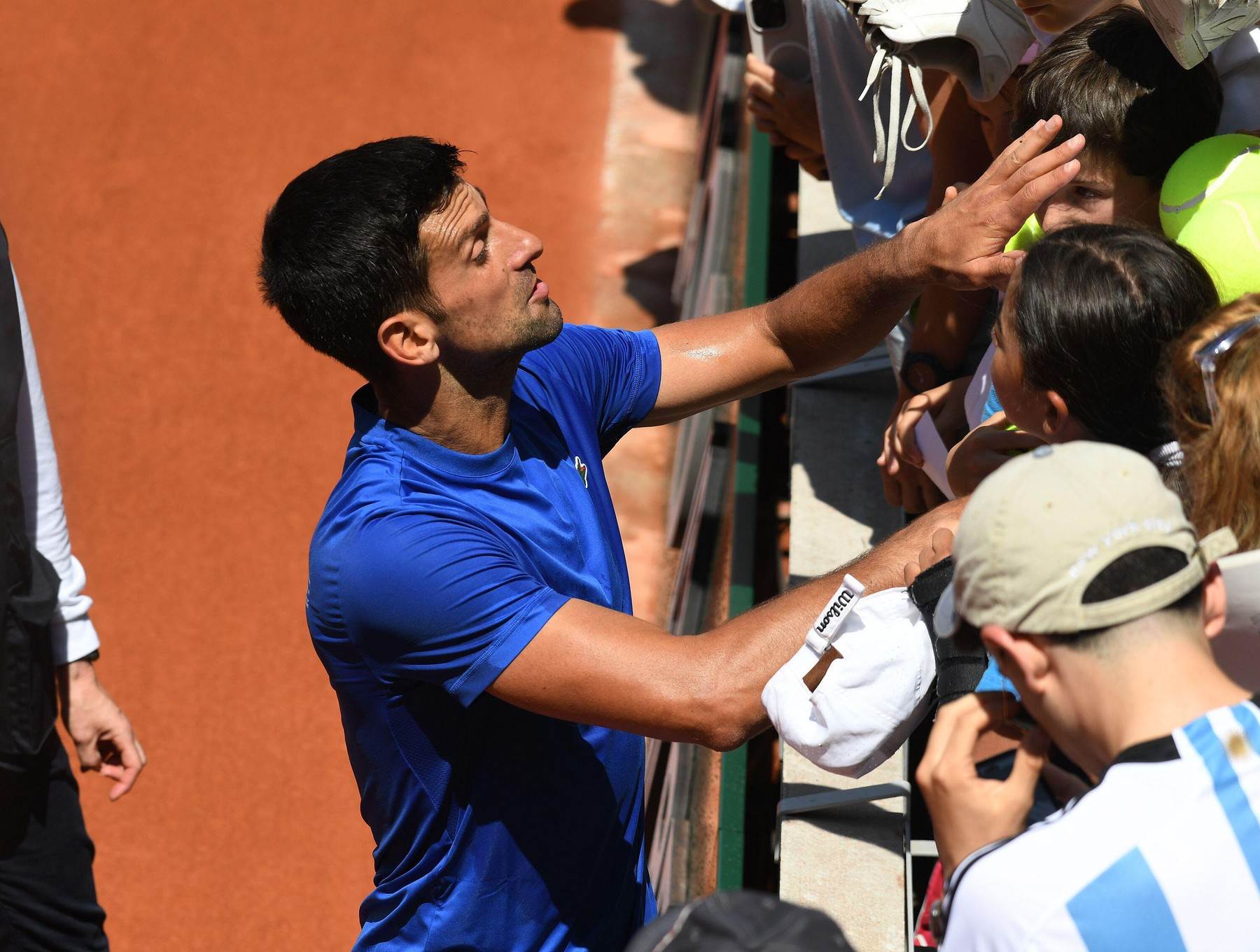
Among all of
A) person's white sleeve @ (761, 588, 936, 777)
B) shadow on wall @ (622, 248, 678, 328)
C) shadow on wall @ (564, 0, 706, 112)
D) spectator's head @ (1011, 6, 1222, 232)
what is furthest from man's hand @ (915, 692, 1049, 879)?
shadow on wall @ (564, 0, 706, 112)

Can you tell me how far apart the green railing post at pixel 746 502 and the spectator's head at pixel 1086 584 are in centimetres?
168

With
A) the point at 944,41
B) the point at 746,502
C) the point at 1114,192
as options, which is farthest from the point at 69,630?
A: the point at 1114,192

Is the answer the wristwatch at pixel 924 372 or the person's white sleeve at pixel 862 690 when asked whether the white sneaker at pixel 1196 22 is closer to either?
the person's white sleeve at pixel 862 690

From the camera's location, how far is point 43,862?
9.39 feet

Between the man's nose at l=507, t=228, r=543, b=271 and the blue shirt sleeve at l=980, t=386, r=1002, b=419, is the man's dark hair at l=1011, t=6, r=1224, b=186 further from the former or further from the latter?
the man's nose at l=507, t=228, r=543, b=271

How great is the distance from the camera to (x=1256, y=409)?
60.4 inches

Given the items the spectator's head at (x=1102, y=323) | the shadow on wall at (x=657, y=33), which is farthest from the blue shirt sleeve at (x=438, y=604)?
the shadow on wall at (x=657, y=33)

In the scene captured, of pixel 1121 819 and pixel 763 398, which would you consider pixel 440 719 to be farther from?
pixel 763 398

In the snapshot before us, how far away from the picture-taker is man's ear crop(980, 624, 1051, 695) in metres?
1.32

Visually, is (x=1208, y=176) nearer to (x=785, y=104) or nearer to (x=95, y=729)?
(x=785, y=104)

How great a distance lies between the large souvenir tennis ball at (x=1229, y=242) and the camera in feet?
6.18

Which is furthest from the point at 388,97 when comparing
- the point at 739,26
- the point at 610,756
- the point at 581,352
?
the point at 610,756

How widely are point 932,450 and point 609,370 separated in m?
0.69

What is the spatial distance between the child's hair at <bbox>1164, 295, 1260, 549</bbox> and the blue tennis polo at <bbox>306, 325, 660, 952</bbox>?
917 millimetres
